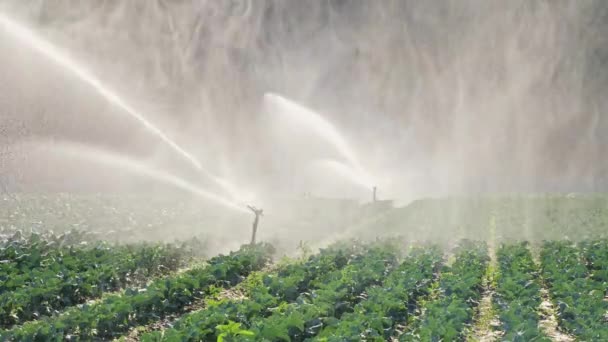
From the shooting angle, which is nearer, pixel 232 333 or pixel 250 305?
pixel 232 333

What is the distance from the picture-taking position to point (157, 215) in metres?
35.7

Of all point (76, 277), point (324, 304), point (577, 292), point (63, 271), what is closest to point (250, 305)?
point (324, 304)

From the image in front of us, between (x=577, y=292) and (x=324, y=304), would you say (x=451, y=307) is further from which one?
(x=577, y=292)

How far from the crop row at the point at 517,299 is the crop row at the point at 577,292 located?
609 mm

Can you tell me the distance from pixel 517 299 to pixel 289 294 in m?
5.62

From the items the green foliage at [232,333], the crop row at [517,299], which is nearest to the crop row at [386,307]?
the green foliage at [232,333]

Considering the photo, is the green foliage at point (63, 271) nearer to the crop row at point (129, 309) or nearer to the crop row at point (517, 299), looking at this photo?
the crop row at point (129, 309)

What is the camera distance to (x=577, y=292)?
15.9m

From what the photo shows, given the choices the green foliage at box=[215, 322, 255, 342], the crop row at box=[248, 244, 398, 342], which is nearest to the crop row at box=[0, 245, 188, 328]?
the crop row at box=[248, 244, 398, 342]

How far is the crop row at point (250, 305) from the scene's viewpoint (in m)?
10.8

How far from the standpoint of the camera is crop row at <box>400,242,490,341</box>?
11.4m

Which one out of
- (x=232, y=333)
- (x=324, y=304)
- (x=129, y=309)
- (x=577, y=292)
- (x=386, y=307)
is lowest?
(x=232, y=333)

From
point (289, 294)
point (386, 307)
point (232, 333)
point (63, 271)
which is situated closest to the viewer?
point (232, 333)

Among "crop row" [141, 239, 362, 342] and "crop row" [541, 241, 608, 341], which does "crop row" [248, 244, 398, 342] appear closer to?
"crop row" [141, 239, 362, 342]
